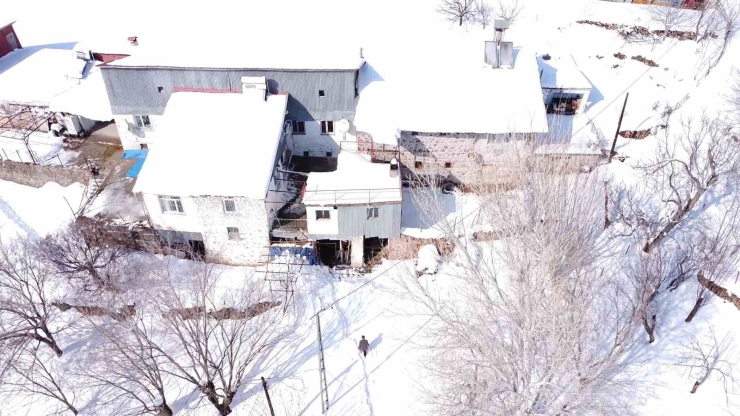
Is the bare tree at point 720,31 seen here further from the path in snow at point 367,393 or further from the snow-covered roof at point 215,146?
the path in snow at point 367,393

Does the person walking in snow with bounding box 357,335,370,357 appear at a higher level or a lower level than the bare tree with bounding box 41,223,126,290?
lower

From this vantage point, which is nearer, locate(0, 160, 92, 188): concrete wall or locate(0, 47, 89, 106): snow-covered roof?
locate(0, 160, 92, 188): concrete wall

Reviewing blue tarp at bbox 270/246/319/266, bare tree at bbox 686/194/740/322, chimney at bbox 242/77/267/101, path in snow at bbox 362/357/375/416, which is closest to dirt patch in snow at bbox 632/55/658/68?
bare tree at bbox 686/194/740/322

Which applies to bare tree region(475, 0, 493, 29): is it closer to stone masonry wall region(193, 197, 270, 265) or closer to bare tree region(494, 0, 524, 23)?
bare tree region(494, 0, 524, 23)

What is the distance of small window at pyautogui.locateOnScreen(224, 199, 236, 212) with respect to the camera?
2820cm

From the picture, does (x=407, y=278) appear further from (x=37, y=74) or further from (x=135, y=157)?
(x=37, y=74)

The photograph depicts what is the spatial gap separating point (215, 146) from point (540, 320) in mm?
19624

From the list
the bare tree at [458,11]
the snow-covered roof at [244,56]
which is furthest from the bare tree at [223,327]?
the bare tree at [458,11]

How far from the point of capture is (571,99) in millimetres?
37781

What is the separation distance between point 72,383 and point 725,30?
53164 millimetres

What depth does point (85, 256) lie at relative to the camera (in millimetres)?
27203

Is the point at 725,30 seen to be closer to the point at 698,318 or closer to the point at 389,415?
the point at 698,318

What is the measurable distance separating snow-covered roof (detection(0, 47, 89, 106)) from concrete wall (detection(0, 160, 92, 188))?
5.09m

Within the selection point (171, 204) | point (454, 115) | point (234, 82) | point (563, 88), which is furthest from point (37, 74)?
point (563, 88)
